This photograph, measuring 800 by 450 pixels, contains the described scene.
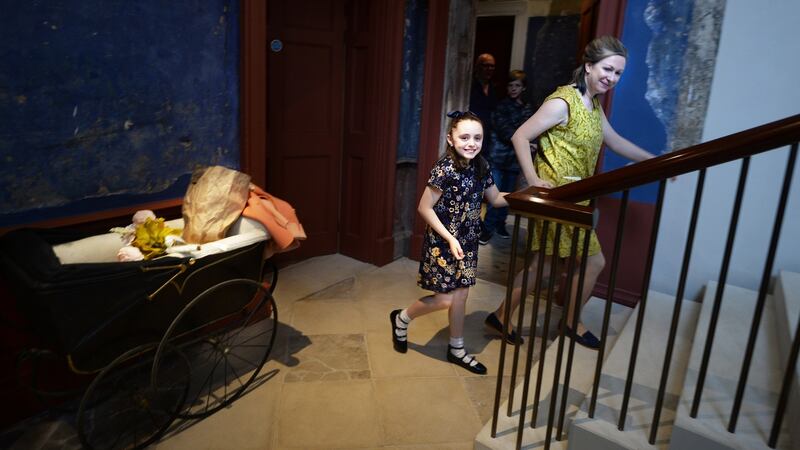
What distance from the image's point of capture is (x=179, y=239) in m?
2.42

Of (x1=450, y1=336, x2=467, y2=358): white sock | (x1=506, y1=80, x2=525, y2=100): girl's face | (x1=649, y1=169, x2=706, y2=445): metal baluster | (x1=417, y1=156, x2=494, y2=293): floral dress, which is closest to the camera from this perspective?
(x1=649, y1=169, x2=706, y2=445): metal baluster

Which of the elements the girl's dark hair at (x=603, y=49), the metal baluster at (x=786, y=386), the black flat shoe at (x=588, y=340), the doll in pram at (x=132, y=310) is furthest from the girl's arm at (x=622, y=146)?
the doll in pram at (x=132, y=310)

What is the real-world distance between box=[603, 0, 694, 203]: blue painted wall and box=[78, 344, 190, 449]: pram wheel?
2.82 metres

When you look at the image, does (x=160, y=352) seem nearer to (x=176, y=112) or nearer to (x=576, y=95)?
(x=176, y=112)

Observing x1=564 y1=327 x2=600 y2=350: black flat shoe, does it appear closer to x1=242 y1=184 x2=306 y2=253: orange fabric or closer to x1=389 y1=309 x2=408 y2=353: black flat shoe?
x1=389 y1=309 x2=408 y2=353: black flat shoe

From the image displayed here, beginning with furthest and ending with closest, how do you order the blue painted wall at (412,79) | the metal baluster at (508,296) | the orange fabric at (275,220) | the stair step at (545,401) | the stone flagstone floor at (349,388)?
the blue painted wall at (412,79)
the orange fabric at (275,220)
the stone flagstone floor at (349,388)
the stair step at (545,401)
the metal baluster at (508,296)

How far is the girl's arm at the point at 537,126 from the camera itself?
2750mm

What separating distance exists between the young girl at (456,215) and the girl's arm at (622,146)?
28.2 inches

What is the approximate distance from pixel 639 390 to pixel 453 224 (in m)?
1.11

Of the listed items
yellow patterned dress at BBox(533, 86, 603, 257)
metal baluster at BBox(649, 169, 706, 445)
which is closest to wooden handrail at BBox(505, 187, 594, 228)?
metal baluster at BBox(649, 169, 706, 445)

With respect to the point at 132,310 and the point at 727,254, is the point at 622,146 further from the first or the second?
the point at 132,310

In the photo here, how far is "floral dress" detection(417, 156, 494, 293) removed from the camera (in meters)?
2.70

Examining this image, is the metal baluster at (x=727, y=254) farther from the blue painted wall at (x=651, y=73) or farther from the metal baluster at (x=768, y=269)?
the blue painted wall at (x=651, y=73)

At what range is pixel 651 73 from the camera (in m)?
3.29
